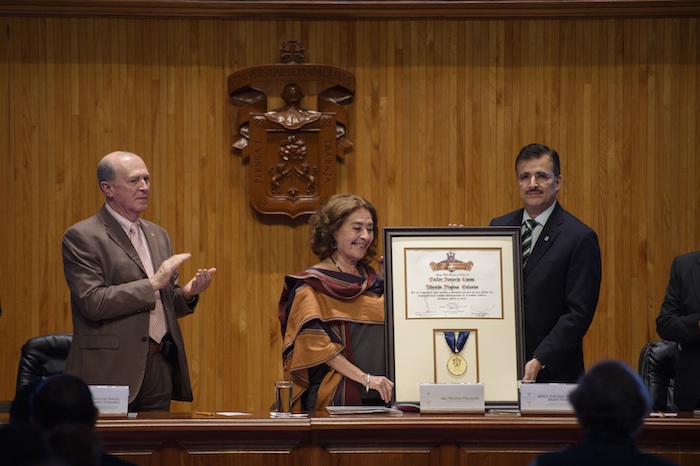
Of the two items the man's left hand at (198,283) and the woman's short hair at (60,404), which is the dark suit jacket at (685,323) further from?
the woman's short hair at (60,404)

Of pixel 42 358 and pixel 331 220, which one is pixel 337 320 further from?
pixel 42 358

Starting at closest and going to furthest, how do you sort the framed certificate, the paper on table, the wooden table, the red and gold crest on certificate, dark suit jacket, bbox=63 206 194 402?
the wooden table → the paper on table → the framed certificate → dark suit jacket, bbox=63 206 194 402 → the red and gold crest on certificate

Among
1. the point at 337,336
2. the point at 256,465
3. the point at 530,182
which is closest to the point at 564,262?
the point at 530,182

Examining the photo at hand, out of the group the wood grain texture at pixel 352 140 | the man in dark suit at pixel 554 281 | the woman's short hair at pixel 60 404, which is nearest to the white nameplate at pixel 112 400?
the woman's short hair at pixel 60 404

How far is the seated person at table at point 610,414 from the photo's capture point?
2.21m

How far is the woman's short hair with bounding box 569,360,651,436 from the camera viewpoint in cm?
223

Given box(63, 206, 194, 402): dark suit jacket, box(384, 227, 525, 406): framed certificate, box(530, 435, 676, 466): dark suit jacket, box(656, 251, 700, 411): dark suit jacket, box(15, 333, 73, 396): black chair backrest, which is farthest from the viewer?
box(15, 333, 73, 396): black chair backrest

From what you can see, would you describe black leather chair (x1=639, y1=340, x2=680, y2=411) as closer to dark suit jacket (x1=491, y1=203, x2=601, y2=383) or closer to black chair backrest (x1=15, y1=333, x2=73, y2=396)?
dark suit jacket (x1=491, y1=203, x2=601, y2=383)

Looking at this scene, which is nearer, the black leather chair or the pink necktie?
the pink necktie

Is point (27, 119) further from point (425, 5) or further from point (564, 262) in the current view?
point (564, 262)

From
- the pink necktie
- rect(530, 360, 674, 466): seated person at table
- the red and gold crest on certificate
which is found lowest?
rect(530, 360, 674, 466): seated person at table

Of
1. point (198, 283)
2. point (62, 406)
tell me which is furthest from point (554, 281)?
point (62, 406)

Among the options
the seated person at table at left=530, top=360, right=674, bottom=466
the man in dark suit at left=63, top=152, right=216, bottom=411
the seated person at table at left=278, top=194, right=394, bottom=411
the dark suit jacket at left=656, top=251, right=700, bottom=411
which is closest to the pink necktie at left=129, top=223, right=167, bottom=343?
the man in dark suit at left=63, top=152, right=216, bottom=411

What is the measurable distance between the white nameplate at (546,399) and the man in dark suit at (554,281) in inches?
11.6
